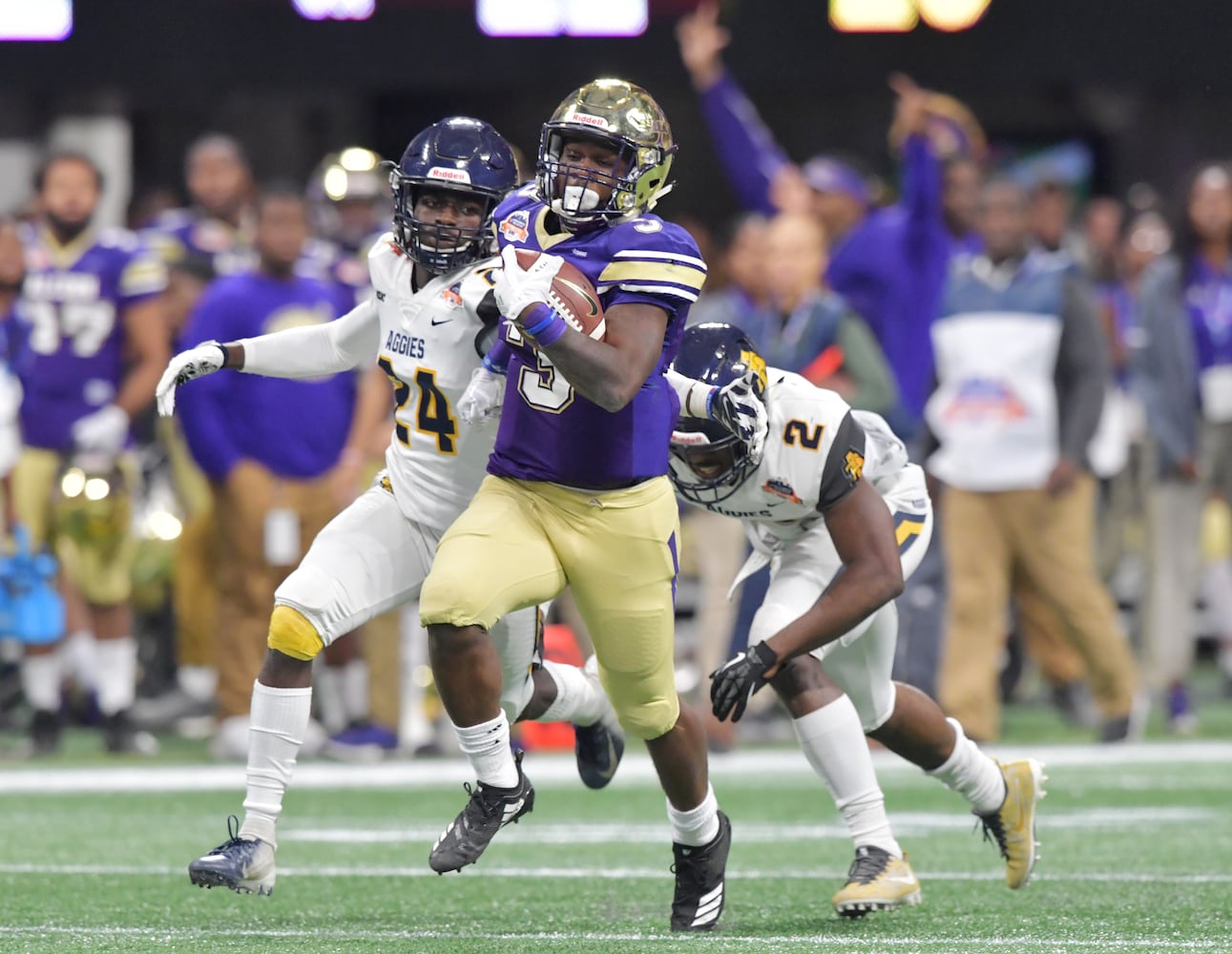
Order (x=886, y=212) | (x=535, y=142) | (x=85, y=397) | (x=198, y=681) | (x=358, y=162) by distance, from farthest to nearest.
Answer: (x=535, y=142) < (x=198, y=681) < (x=358, y=162) < (x=886, y=212) < (x=85, y=397)

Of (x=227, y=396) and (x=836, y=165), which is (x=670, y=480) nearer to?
(x=227, y=396)

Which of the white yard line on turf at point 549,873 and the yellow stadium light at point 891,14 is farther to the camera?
the yellow stadium light at point 891,14

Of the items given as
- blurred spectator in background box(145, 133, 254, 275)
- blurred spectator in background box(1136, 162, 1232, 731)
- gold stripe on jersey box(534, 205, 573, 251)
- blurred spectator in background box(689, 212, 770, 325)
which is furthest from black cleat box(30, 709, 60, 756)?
Answer: gold stripe on jersey box(534, 205, 573, 251)

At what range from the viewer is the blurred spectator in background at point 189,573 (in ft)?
30.4

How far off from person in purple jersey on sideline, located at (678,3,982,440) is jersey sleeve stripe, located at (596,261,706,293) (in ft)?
12.7

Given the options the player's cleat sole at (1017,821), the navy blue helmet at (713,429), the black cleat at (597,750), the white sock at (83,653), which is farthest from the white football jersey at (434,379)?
the white sock at (83,653)

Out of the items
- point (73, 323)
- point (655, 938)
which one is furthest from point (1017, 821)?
point (73, 323)

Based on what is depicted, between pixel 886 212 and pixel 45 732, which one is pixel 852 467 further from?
pixel 45 732

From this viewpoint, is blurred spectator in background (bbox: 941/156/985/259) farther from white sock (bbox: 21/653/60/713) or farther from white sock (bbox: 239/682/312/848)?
white sock (bbox: 239/682/312/848)

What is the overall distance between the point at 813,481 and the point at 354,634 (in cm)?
426

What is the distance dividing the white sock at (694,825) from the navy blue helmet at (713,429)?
2.36ft

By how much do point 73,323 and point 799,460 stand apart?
14.3 feet

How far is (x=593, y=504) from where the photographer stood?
4.71 m

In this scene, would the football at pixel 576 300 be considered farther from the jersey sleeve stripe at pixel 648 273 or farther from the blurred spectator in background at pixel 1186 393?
the blurred spectator in background at pixel 1186 393
